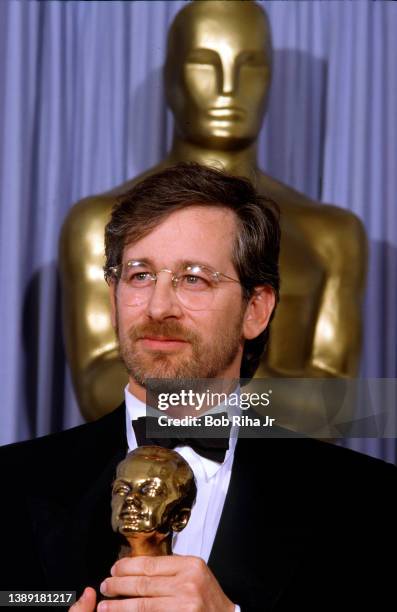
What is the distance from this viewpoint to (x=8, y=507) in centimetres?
127

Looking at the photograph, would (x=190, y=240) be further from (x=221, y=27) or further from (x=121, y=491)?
(x=221, y=27)

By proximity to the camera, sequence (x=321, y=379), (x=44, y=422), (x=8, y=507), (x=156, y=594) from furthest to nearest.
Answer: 1. (x=44, y=422)
2. (x=321, y=379)
3. (x=8, y=507)
4. (x=156, y=594)

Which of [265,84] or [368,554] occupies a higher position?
[265,84]

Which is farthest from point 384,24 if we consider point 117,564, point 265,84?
point 117,564

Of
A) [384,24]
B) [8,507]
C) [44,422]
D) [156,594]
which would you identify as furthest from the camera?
[384,24]

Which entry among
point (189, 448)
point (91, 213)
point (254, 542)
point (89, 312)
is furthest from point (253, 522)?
point (91, 213)

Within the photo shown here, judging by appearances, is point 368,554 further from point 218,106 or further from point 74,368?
point 218,106

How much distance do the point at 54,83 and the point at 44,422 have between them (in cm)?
73

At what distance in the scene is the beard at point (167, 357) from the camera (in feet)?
4.16

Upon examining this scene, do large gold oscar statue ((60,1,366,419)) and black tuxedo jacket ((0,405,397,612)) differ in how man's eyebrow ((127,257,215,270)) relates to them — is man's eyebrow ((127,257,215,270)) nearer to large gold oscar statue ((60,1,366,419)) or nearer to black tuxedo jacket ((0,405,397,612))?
black tuxedo jacket ((0,405,397,612))

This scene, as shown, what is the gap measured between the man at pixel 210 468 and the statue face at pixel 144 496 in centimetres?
21

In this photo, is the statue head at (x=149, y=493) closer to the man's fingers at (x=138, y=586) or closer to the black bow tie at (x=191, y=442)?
the man's fingers at (x=138, y=586)

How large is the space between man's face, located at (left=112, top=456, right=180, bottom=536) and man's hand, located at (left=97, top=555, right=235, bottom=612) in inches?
1.3

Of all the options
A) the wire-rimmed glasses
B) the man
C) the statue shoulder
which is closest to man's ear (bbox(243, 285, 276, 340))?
the man
